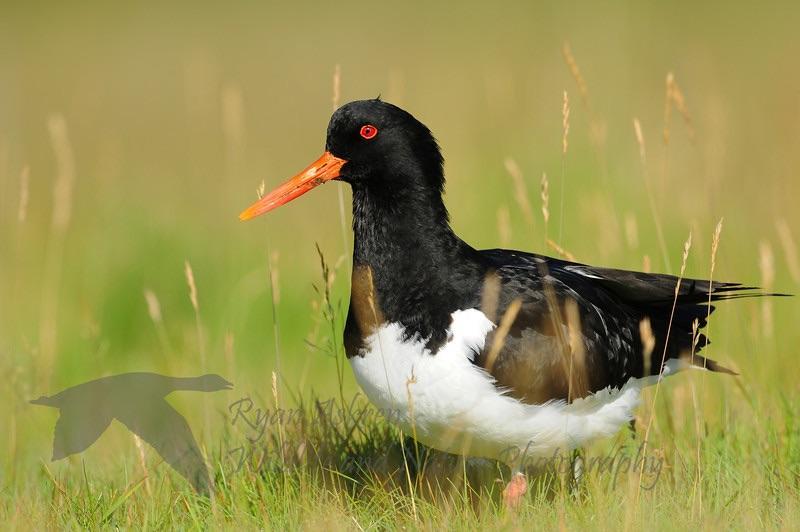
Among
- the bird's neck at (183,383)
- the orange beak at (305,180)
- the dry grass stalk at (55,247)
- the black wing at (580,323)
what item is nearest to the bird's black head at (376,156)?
the orange beak at (305,180)

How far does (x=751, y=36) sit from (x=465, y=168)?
789cm

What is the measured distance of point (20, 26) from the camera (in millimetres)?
17484

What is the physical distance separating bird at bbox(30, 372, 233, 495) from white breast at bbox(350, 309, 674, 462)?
0.96 metres

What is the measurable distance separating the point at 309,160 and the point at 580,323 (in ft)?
23.6

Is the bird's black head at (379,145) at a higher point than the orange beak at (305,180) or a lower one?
higher

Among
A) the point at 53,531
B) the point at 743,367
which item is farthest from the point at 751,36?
the point at 53,531

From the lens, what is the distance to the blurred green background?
7059 millimetres

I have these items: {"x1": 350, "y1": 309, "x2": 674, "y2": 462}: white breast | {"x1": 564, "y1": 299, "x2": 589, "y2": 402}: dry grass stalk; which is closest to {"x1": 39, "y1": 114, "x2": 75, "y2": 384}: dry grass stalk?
{"x1": 350, "y1": 309, "x2": 674, "y2": 462}: white breast

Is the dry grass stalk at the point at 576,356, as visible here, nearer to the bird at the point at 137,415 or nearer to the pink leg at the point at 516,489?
the pink leg at the point at 516,489

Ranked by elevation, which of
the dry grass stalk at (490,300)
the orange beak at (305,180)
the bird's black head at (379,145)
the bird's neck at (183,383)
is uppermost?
the bird's black head at (379,145)

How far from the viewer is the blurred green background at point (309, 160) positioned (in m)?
7.06

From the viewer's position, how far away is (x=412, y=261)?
180 inches

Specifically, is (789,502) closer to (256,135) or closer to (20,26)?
→ (256,135)

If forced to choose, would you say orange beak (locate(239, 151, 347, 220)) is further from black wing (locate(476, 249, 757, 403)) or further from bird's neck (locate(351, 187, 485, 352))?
black wing (locate(476, 249, 757, 403))
